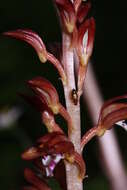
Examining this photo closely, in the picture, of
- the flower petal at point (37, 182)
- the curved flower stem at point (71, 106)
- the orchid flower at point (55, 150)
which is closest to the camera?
the orchid flower at point (55, 150)

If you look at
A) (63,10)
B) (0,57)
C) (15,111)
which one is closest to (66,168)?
(63,10)

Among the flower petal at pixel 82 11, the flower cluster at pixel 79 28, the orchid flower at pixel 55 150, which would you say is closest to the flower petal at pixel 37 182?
the orchid flower at pixel 55 150

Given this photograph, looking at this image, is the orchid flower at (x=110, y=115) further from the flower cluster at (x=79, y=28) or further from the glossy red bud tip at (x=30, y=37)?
the glossy red bud tip at (x=30, y=37)

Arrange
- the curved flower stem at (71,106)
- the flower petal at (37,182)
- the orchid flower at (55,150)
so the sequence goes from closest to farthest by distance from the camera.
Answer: the orchid flower at (55,150), the curved flower stem at (71,106), the flower petal at (37,182)

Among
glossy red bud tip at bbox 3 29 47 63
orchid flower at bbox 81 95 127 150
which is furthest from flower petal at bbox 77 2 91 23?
orchid flower at bbox 81 95 127 150

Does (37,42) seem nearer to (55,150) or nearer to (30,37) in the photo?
(30,37)

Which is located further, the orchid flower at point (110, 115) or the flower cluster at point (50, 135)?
the orchid flower at point (110, 115)

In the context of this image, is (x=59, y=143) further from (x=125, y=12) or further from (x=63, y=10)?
(x=125, y=12)

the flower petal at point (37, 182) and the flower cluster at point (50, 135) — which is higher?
the flower cluster at point (50, 135)

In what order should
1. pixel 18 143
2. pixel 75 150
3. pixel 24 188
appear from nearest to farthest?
1. pixel 75 150
2. pixel 24 188
3. pixel 18 143

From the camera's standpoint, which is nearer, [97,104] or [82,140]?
[82,140]

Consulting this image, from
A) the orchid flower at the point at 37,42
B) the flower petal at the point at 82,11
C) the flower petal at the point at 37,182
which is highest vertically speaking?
the flower petal at the point at 82,11
